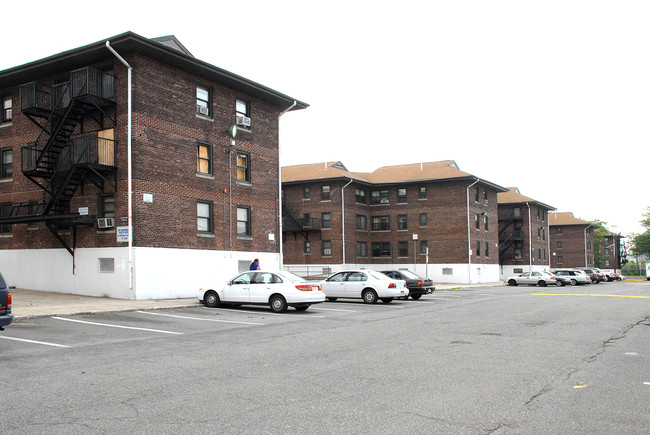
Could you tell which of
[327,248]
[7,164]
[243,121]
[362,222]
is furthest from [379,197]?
[7,164]

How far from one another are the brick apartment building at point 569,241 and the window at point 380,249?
47.7 m

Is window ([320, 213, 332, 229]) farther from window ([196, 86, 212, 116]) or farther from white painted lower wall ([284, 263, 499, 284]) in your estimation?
window ([196, 86, 212, 116])

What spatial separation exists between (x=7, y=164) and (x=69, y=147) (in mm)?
6444

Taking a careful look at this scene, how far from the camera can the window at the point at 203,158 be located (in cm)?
2756

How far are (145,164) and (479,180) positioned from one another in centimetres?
3717

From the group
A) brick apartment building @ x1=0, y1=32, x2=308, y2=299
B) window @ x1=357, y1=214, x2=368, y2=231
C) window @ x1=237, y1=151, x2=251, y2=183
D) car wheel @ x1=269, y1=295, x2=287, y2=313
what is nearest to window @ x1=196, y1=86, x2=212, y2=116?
brick apartment building @ x1=0, y1=32, x2=308, y2=299

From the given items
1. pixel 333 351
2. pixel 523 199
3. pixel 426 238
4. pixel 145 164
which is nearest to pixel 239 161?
pixel 145 164

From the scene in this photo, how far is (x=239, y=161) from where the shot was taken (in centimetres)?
3017

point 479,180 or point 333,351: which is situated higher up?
point 479,180

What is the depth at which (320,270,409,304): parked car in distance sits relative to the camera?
952 inches

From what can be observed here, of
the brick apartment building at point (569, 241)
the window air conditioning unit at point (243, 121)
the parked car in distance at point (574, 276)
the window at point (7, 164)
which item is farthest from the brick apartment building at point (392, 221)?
the brick apartment building at point (569, 241)

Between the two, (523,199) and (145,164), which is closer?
(145,164)

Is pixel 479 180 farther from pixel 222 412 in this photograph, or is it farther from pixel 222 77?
pixel 222 412

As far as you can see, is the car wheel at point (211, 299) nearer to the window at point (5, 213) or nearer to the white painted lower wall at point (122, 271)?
the white painted lower wall at point (122, 271)
